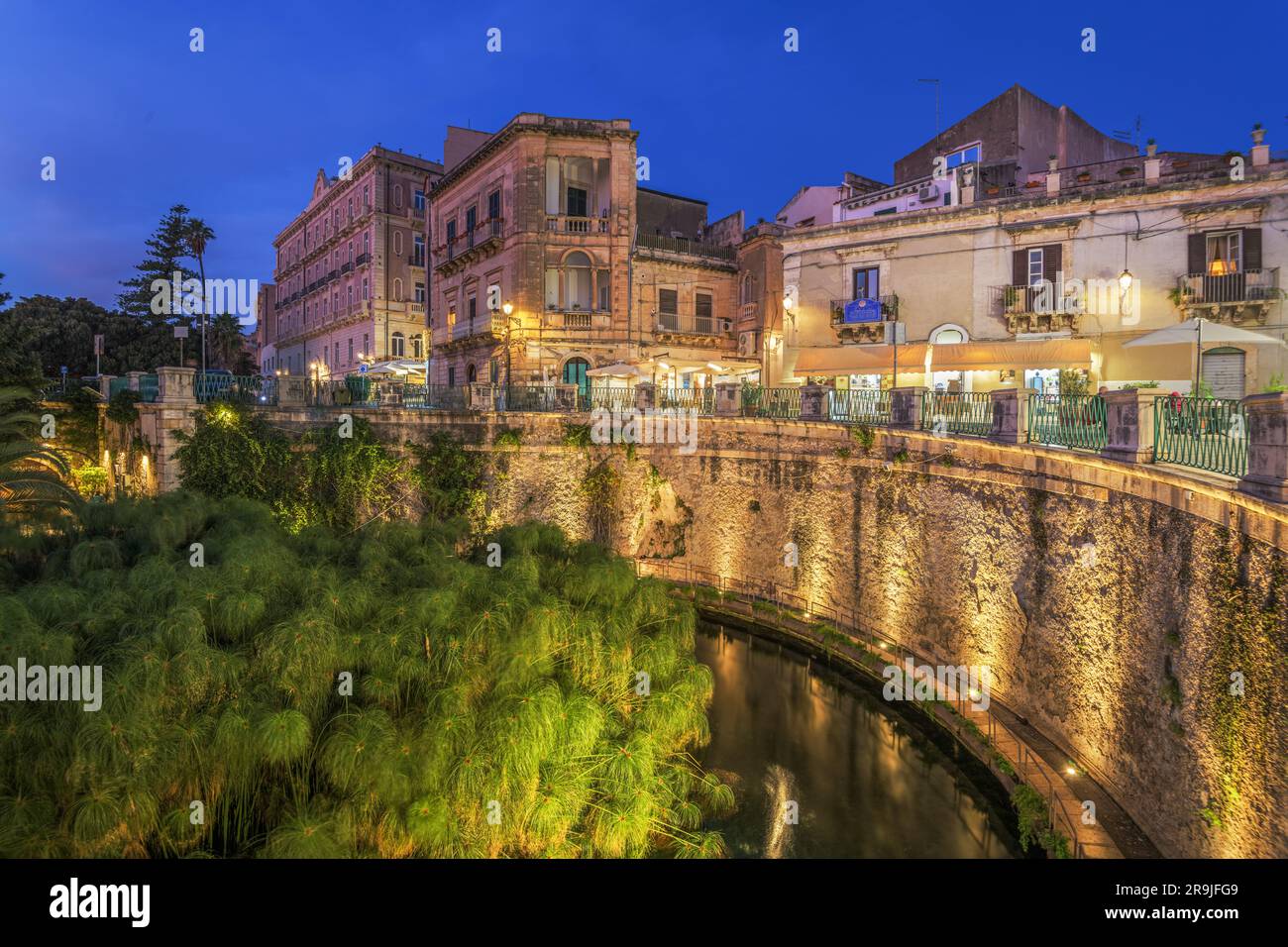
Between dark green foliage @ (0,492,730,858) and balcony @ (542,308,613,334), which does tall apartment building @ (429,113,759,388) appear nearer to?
balcony @ (542,308,613,334)

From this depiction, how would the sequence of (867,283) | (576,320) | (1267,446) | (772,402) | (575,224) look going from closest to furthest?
(1267,446) < (772,402) < (867,283) < (575,224) < (576,320)

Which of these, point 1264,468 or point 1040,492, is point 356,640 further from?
point 1040,492

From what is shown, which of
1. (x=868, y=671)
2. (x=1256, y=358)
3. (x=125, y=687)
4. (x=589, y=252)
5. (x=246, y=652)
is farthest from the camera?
(x=589, y=252)

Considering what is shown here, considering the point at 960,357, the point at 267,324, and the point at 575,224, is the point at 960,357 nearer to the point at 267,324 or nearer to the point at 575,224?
the point at 575,224

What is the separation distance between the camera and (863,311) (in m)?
23.3

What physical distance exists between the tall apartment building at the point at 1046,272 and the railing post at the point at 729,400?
4.22m

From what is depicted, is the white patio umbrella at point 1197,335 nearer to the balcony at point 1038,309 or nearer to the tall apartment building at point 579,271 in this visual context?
the balcony at point 1038,309

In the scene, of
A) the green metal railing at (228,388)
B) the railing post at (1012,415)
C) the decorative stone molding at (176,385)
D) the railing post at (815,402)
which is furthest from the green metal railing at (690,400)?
the decorative stone molding at (176,385)

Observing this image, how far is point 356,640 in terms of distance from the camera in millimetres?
8148

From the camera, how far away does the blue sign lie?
23.1m

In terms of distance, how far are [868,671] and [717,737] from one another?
4098mm

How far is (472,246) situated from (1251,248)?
1037 inches

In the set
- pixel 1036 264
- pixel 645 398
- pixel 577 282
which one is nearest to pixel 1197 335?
pixel 1036 264
